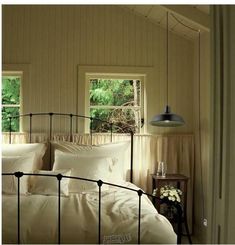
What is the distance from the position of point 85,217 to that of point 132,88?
232 centimetres

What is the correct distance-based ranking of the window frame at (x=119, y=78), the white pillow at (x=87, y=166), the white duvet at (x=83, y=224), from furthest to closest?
the window frame at (x=119, y=78) < the white pillow at (x=87, y=166) < the white duvet at (x=83, y=224)

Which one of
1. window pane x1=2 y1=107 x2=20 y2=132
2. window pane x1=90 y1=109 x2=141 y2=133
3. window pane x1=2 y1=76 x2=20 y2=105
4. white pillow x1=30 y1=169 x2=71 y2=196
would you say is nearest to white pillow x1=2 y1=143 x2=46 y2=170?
window pane x1=2 y1=107 x2=20 y2=132

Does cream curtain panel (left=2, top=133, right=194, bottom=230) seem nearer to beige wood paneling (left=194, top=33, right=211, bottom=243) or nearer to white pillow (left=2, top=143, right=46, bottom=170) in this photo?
beige wood paneling (left=194, top=33, right=211, bottom=243)

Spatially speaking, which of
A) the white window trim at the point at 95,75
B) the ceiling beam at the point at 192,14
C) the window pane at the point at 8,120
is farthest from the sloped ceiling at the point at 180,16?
the window pane at the point at 8,120

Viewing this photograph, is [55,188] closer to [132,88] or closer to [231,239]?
[132,88]

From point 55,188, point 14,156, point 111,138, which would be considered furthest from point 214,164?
point 111,138

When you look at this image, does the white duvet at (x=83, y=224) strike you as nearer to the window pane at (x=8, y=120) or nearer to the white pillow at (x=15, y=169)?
the white pillow at (x=15, y=169)

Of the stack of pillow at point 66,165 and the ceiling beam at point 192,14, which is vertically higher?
the ceiling beam at point 192,14

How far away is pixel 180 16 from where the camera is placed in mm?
3354

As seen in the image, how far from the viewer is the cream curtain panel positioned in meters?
4.03

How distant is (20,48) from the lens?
4035 mm

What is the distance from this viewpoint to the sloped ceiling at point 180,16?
3.20 meters

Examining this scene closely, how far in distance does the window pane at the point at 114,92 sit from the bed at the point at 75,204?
68cm

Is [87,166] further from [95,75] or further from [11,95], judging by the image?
[11,95]
